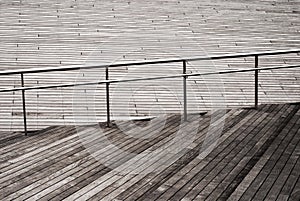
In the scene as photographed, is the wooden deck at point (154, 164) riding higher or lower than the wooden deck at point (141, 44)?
lower

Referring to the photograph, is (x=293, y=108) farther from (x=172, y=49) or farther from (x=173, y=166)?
(x=172, y=49)

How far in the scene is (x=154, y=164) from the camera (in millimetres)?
4688

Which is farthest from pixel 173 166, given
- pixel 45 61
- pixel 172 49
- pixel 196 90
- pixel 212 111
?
pixel 172 49

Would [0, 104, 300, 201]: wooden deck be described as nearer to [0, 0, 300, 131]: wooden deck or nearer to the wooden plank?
the wooden plank

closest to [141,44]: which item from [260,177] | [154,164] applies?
[154,164]

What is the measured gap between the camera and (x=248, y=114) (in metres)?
6.58

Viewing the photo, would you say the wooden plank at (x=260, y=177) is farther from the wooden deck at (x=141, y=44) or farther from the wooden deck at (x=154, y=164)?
the wooden deck at (x=141, y=44)

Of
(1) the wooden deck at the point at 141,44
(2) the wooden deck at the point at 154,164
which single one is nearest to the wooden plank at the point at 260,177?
(2) the wooden deck at the point at 154,164

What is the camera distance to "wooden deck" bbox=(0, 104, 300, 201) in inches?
160

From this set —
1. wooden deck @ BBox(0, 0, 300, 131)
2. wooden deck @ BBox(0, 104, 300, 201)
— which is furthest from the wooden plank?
wooden deck @ BBox(0, 0, 300, 131)

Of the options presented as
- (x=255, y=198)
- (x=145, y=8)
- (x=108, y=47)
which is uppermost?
(x=145, y=8)

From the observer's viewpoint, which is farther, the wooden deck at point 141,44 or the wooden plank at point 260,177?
the wooden deck at point 141,44

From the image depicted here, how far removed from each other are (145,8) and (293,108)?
21.5ft

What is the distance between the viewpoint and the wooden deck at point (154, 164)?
4.07 m
